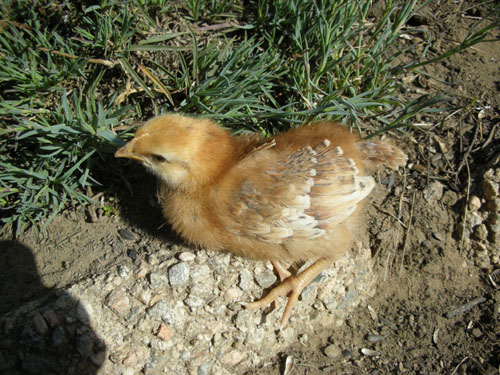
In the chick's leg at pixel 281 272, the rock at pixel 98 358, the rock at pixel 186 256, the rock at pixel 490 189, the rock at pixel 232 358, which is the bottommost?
the rock at pixel 232 358

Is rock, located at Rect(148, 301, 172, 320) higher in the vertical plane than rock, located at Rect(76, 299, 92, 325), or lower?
lower

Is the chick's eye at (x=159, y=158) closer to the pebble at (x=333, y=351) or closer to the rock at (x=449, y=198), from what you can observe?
the pebble at (x=333, y=351)

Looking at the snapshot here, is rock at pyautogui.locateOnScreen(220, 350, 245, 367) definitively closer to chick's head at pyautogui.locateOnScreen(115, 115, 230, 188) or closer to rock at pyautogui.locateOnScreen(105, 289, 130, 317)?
rock at pyautogui.locateOnScreen(105, 289, 130, 317)

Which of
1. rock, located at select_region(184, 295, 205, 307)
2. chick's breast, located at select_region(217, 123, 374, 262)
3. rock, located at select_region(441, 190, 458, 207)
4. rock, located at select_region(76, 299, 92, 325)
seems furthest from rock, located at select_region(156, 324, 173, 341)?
rock, located at select_region(441, 190, 458, 207)

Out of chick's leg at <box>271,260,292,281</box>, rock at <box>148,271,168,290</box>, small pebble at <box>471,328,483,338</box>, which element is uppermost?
rock at <box>148,271,168,290</box>

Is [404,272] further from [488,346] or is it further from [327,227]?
[327,227]

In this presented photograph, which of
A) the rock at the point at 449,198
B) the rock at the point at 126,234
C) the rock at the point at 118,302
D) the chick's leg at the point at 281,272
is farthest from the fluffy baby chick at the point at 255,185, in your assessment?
the rock at the point at 449,198
